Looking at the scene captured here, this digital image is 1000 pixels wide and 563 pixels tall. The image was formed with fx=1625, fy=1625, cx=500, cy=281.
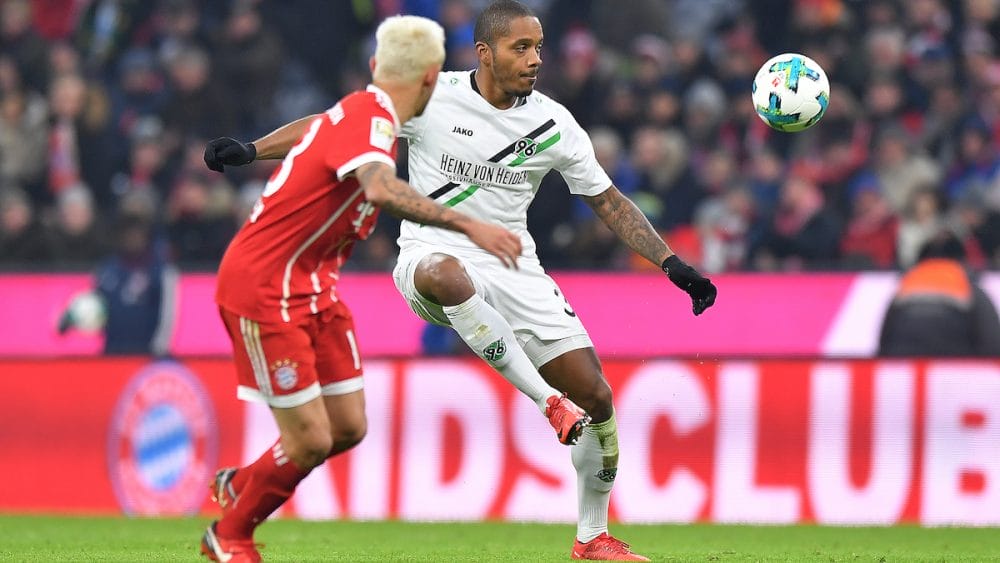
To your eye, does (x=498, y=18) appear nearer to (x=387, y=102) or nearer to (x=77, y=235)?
(x=387, y=102)

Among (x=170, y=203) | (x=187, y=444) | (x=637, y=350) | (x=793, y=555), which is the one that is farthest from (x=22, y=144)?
(x=793, y=555)

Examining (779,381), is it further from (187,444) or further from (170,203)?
(170,203)

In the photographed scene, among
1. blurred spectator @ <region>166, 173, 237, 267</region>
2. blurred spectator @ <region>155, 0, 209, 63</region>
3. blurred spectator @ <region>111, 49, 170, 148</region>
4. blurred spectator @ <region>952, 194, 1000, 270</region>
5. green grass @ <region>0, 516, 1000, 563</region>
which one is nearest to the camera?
green grass @ <region>0, 516, 1000, 563</region>

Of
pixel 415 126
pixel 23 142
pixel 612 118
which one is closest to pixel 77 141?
pixel 23 142

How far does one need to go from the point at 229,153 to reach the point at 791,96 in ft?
9.26

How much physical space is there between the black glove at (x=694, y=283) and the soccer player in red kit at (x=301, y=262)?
1.70 meters

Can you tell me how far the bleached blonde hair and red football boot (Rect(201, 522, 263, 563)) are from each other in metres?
1.92

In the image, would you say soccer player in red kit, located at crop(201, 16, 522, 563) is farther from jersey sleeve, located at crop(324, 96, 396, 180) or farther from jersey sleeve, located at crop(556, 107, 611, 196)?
jersey sleeve, located at crop(556, 107, 611, 196)

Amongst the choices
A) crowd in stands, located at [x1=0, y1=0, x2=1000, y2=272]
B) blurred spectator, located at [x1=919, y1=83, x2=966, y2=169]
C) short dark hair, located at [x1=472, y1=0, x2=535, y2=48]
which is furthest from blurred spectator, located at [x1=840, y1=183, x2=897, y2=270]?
short dark hair, located at [x1=472, y1=0, x2=535, y2=48]

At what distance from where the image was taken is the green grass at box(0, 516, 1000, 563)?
8000 mm

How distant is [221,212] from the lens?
14641 mm

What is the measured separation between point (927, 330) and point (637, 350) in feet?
7.29

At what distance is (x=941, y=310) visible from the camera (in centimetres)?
1127

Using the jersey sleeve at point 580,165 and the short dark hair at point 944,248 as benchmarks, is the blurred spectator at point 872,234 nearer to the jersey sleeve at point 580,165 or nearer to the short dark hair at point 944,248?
the short dark hair at point 944,248
